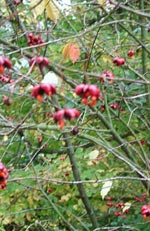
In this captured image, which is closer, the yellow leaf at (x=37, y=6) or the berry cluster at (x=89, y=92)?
the berry cluster at (x=89, y=92)

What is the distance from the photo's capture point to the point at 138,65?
4094mm

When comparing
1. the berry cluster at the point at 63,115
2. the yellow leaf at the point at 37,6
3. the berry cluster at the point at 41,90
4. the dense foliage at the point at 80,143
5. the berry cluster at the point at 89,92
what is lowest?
the dense foliage at the point at 80,143

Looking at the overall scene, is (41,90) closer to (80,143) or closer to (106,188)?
(106,188)

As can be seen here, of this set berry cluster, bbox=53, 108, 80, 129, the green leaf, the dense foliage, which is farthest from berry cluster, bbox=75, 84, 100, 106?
the dense foliage

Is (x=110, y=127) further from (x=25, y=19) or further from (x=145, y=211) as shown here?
(x=25, y=19)

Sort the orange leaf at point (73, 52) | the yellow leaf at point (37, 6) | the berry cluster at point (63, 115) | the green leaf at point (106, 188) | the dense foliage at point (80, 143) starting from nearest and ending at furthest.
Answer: the berry cluster at point (63, 115) → the yellow leaf at point (37, 6) → the orange leaf at point (73, 52) → the green leaf at point (106, 188) → the dense foliage at point (80, 143)

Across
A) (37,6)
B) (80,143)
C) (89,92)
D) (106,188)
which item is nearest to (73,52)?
(37,6)

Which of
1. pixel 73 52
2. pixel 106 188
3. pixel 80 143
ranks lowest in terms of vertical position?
pixel 80 143

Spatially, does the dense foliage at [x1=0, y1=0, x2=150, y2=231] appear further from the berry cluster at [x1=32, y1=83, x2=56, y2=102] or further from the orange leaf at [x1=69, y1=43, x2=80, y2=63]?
the berry cluster at [x1=32, y1=83, x2=56, y2=102]

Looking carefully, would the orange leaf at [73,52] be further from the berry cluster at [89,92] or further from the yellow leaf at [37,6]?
the berry cluster at [89,92]

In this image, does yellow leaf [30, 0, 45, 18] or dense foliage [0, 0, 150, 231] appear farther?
dense foliage [0, 0, 150, 231]


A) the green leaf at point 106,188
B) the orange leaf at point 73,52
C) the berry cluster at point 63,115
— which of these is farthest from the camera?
the green leaf at point 106,188

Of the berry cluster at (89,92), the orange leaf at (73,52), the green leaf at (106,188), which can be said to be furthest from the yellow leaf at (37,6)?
the green leaf at (106,188)

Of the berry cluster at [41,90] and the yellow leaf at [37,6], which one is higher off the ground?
Answer: the yellow leaf at [37,6]
